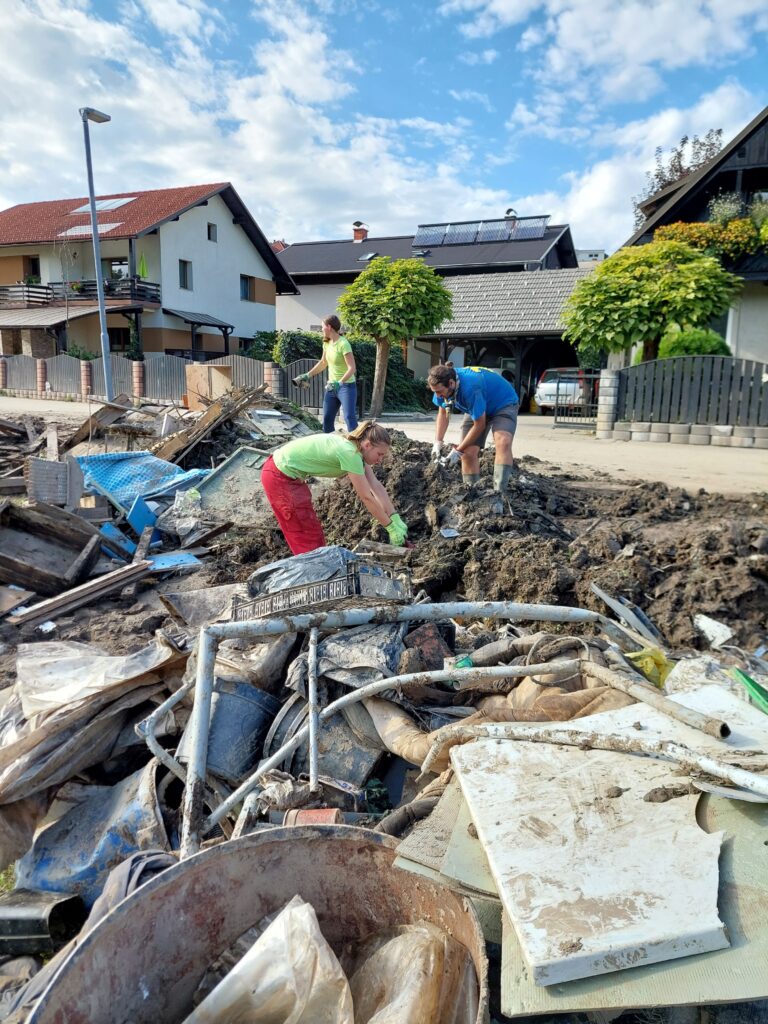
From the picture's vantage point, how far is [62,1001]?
154 cm

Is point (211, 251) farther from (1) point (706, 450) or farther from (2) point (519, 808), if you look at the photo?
(2) point (519, 808)

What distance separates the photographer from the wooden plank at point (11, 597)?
5.20 metres

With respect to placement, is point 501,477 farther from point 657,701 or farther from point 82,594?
point 657,701

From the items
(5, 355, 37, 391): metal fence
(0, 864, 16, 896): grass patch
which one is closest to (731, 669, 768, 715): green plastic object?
(0, 864, 16, 896): grass patch

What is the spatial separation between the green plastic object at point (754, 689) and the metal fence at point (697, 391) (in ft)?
39.2

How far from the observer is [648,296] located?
48.3ft

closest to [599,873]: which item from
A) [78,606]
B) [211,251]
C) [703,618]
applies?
[703,618]

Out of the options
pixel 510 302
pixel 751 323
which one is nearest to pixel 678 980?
pixel 751 323

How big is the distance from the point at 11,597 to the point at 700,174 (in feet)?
63.8

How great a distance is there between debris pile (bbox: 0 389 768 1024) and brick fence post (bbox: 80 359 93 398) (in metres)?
20.2

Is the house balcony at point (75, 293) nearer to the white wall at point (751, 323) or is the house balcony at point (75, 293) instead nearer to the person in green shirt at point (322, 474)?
the white wall at point (751, 323)

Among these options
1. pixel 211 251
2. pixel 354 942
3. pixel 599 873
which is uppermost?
pixel 211 251

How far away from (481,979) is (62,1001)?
905 millimetres

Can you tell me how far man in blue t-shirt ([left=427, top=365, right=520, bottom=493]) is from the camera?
22.1 feet
